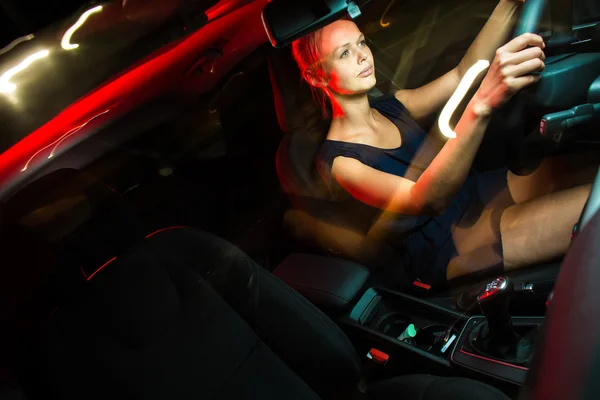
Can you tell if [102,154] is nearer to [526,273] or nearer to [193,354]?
[193,354]

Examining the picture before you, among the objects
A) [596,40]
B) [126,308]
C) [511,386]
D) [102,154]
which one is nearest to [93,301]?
[126,308]

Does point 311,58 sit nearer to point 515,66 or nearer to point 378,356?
point 515,66

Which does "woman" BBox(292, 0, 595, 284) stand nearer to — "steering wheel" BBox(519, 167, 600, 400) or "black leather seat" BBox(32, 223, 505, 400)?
"black leather seat" BBox(32, 223, 505, 400)

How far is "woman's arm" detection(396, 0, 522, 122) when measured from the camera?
1.53 meters

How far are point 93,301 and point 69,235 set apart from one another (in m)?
0.16

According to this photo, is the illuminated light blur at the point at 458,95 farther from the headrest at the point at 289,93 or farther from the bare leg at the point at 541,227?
the headrest at the point at 289,93

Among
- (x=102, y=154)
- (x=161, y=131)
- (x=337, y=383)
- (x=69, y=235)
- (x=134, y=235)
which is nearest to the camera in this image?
(x=69, y=235)

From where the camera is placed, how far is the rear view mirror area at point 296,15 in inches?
48.1

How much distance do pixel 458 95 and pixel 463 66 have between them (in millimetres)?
101

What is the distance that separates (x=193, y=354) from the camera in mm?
1237

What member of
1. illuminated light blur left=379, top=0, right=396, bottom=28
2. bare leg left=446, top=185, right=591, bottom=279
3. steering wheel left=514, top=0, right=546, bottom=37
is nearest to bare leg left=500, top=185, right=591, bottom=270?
bare leg left=446, top=185, right=591, bottom=279

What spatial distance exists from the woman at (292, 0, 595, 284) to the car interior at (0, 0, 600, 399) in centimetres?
6

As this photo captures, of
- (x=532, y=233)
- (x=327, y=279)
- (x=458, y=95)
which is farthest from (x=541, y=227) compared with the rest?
(x=327, y=279)

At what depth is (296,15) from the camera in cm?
122
